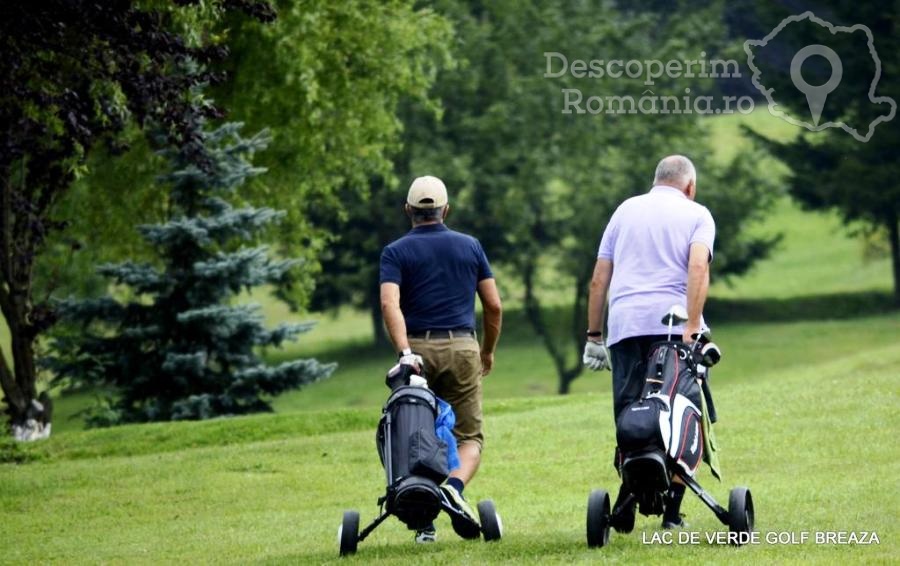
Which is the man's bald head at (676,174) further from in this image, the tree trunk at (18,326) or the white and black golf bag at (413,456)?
the tree trunk at (18,326)

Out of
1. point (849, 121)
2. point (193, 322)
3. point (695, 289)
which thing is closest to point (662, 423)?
point (695, 289)

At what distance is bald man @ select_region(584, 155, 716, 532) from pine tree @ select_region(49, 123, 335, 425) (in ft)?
42.9

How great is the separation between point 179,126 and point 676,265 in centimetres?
720

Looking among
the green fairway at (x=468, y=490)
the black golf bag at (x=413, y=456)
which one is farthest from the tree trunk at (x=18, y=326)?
the black golf bag at (x=413, y=456)

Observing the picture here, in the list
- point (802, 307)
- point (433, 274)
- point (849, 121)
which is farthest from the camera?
point (802, 307)

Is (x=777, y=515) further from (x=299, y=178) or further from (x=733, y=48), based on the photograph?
(x=733, y=48)

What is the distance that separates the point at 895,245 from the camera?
5516cm

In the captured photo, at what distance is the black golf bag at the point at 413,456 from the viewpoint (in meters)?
9.35

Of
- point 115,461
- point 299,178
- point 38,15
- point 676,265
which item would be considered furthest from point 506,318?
point 676,265

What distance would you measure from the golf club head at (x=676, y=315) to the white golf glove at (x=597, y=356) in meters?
0.57

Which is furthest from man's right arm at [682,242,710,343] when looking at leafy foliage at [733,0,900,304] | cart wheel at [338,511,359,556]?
leafy foliage at [733,0,900,304]

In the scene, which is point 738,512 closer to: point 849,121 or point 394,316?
point 394,316

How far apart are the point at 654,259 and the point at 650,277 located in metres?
0.11

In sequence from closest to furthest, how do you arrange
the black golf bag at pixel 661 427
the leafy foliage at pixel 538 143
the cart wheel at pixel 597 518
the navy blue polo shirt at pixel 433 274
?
1. the black golf bag at pixel 661 427
2. the cart wheel at pixel 597 518
3. the navy blue polo shirt at pixel 433 274
4. the leafy foliage at pixel 538 143
